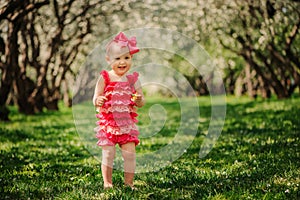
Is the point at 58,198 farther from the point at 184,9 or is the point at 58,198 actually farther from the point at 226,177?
the point at 184,9

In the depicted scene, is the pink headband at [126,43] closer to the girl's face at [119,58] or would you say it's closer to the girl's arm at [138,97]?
the girl's face at [119,58]

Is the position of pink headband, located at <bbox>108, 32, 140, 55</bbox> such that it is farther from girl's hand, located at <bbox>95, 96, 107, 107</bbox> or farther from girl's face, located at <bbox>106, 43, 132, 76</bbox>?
girl's hand, located at <bbox>95, 96, 107, 107</bbox>

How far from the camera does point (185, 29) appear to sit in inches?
1030

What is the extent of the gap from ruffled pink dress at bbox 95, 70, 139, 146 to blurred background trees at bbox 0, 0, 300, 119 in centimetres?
798

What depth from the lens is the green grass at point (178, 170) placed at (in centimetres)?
484

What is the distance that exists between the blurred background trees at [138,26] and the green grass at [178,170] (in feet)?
18.1

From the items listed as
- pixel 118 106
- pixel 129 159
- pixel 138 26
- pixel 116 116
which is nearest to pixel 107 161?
pixel 129 159

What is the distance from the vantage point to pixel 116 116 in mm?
5074

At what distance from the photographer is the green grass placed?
4836 mm

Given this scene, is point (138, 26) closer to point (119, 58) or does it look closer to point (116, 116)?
point (119, 58)

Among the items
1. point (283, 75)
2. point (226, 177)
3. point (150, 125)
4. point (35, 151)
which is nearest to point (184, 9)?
point (283, 75)

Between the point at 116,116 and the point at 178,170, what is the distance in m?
1.64

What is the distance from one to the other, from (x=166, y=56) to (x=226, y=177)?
36257 millimetres

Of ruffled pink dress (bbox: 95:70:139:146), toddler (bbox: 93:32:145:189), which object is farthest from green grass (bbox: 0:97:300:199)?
ruffled pink dress (bbox: 95:70:139:146)
